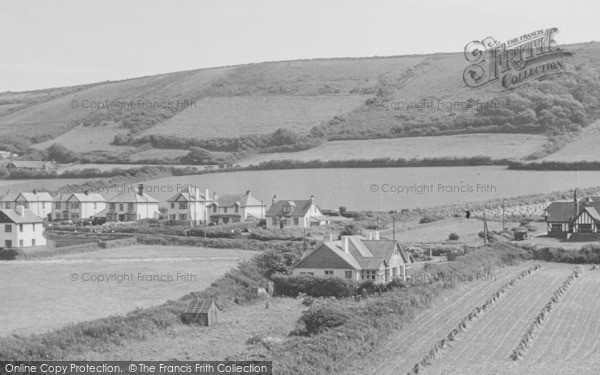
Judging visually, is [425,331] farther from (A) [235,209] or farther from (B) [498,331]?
(A) [235,209]

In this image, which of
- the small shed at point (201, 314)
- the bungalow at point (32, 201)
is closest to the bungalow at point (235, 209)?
the bungalow at point (32, 201)

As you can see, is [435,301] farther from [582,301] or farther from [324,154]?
[324,154]

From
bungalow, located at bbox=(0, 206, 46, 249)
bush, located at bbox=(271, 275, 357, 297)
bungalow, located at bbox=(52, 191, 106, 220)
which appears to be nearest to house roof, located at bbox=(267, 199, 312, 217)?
bungalow, located at bbox=(0, 206, 46, 249)

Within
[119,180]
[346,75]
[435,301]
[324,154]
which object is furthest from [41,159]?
[435,301]

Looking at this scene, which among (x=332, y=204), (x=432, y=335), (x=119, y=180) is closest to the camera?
(x=432, y=335)

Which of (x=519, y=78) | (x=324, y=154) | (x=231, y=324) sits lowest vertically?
(x=231, y=324)

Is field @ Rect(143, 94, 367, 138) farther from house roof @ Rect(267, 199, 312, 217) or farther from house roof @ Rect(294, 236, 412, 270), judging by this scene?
house roof @ Rect(294, 236, 412, 270)

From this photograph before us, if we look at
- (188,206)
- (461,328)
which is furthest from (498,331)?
(188,206)

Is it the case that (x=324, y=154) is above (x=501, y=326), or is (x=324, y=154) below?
above
